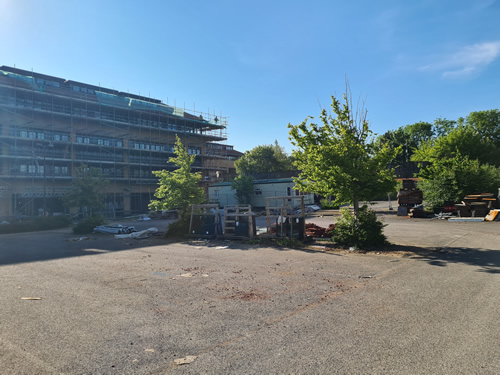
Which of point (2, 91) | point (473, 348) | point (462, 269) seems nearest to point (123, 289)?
point (473, 348)

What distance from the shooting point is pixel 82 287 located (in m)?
7.70

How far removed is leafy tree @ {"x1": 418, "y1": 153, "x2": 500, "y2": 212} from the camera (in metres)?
24.4

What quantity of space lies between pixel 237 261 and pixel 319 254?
2870 mm

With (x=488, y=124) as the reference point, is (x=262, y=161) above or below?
below

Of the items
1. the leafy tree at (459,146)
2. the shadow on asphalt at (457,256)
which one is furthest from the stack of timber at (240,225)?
the leafy tree at (459,146)

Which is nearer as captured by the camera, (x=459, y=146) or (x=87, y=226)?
(x=87, y=226)

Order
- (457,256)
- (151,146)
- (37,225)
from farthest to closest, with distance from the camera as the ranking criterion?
(151,146) → (37,225) → (457,256)

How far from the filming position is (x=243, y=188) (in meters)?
40.4

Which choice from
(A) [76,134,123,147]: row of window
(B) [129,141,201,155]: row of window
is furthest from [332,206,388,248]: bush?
(B) [129,141,201,155]: row of window

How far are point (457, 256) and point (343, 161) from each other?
4471 millimetres

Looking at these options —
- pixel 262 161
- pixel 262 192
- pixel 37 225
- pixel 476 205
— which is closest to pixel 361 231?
pixel 476 205

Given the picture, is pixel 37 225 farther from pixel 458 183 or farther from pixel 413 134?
pixel 413 134

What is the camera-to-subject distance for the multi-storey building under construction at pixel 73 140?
35.3 metres

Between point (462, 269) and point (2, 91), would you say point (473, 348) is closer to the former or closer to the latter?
point (462, 269)
